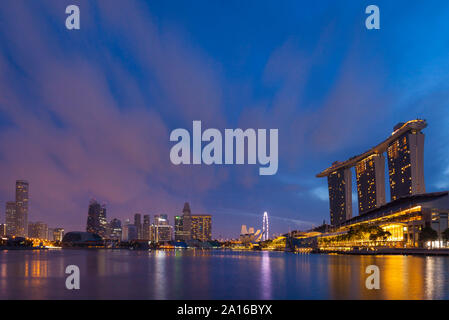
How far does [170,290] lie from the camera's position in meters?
45.1

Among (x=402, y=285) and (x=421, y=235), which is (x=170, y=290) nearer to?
(x=402, y=285)
